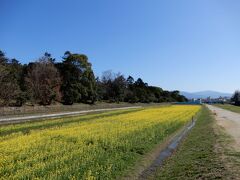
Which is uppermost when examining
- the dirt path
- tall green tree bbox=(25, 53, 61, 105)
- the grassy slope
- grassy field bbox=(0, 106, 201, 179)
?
tall green tree bbox=(25, 53, 61, 105)

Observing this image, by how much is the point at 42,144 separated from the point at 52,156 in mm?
2955

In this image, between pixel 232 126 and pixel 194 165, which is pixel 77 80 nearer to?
pixel 232 126

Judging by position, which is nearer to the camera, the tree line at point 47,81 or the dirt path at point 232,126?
the dirt path at point 232,126

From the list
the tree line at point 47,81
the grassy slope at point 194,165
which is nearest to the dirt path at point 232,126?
the grassy slope at point 194,165

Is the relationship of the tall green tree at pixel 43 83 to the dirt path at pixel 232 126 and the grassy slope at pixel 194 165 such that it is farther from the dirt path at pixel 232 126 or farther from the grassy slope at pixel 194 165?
the grassy slope at pixel 194 165

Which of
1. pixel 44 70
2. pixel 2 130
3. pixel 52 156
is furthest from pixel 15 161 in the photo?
pixel 44 70

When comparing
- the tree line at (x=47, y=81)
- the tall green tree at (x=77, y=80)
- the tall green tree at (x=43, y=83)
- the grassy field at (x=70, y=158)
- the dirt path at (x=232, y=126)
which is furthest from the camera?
the tall green tree at (x=77, y=80)

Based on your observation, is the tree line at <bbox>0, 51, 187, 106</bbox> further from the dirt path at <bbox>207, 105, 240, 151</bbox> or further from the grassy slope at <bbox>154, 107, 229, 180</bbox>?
the grassy slope at <bbox>154, 107, 229, 180</bbox>

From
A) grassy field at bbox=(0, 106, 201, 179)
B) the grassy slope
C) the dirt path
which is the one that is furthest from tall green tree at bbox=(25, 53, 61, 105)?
the grassy slope

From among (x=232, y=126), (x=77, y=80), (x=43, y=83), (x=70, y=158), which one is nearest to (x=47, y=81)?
(x=43, y=83)

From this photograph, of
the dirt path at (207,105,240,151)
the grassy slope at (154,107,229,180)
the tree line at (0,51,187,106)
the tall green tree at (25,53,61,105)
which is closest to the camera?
the grassy slope at (154,107,229,180)

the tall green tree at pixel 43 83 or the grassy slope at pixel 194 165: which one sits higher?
the tall green tree at pixel 43 83

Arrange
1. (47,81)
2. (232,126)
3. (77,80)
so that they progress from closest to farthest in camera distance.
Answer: (232,126) < (47,81) < (77,80)

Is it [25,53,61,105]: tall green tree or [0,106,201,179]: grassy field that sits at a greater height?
[25,53,61,105]: tall green tree
